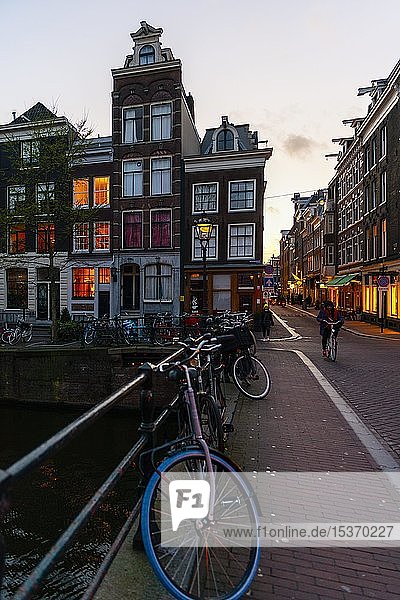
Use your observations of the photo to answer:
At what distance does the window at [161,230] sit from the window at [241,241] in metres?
3.99

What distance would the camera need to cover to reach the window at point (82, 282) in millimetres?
28938

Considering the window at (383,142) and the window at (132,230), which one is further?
the window at (132,230)

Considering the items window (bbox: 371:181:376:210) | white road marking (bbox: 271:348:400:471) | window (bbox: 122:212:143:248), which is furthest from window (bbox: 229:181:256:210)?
white road marking (bbox: 271:348:400:471)

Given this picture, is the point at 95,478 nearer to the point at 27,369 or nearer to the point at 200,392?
the point at 200,392

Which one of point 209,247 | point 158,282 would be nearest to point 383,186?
point 209,247

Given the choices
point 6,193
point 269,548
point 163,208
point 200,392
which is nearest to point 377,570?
point 269,548

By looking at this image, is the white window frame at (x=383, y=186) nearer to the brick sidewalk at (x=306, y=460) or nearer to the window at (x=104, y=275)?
the window at (x=104, y=275)

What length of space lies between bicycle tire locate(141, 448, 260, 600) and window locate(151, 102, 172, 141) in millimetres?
28652

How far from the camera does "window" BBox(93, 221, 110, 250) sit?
95.1ft

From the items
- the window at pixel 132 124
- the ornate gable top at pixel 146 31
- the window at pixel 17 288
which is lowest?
the window at pixel 17 288

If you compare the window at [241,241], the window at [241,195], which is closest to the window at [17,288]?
the window at [241,241]

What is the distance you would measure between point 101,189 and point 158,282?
7.36 meters

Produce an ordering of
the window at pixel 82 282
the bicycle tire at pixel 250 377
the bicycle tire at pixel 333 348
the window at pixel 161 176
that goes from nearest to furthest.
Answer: the bicycle tire at pixel 250 377, the bicycle tire at pixel 333 348, the window at pixel 161 176, the window at pixel 82 282

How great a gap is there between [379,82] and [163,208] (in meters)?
18.7
